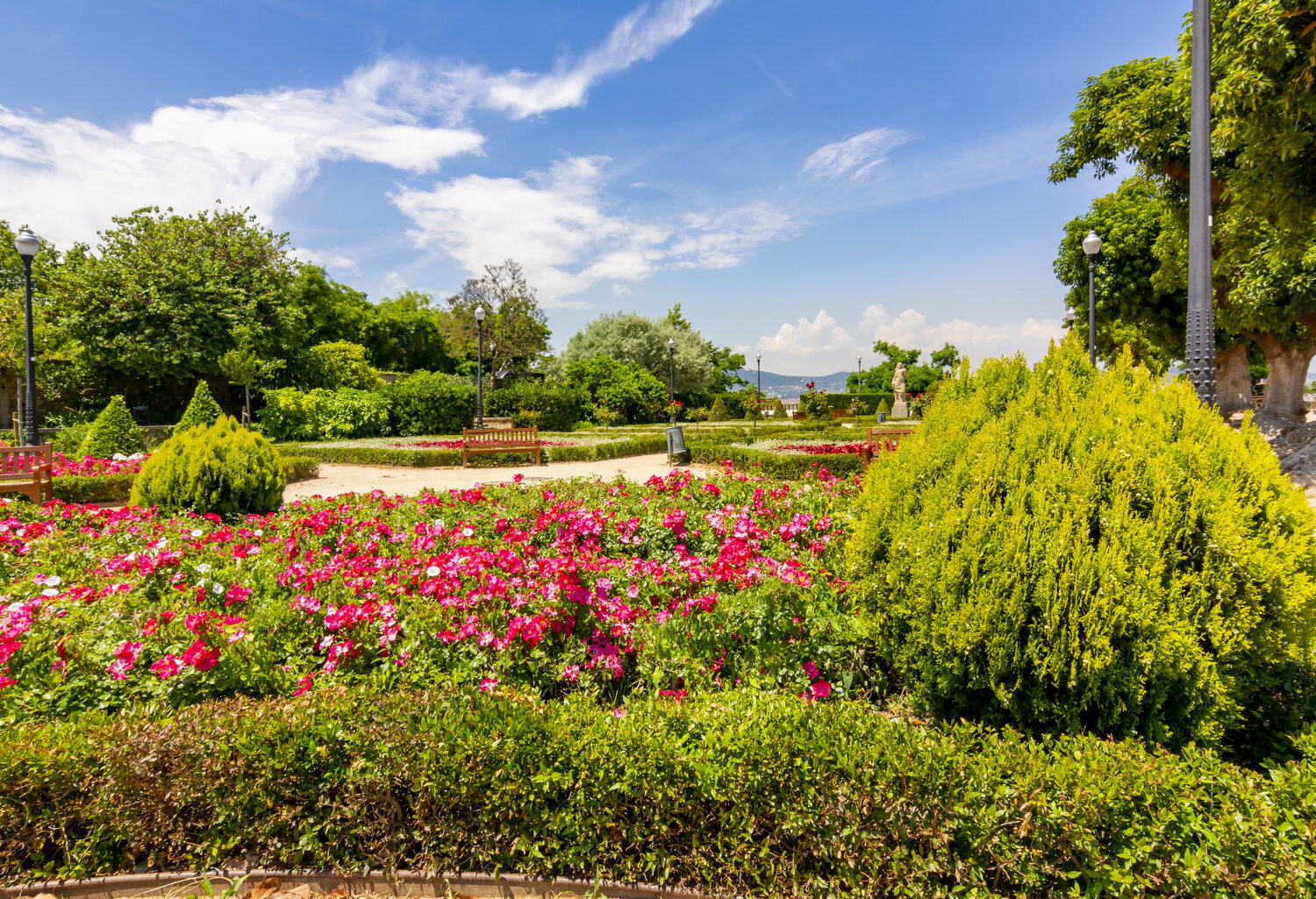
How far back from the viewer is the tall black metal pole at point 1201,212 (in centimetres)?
490

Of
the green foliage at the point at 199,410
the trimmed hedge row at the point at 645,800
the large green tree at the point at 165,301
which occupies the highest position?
the large green tree at the point at 165,301

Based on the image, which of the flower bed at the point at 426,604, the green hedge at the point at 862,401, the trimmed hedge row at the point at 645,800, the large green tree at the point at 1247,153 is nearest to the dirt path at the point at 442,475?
the flower bed at the point at 426,604

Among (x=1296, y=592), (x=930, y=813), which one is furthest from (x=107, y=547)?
(x=1296, y=592)

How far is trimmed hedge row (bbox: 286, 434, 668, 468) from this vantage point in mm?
12859

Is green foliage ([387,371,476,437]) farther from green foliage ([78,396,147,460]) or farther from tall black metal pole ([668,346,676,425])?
green foliage ([78,396,147,460])

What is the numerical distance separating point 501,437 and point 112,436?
23.9 feet

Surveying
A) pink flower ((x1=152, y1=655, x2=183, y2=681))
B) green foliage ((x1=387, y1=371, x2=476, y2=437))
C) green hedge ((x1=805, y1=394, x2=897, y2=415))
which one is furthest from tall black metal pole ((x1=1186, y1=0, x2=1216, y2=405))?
green hedge ((x1=805, y1=394, x2=897, y2=415))

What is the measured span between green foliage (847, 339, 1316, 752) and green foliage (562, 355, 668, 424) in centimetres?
2636

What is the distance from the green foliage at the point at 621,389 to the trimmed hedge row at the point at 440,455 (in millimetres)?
13733

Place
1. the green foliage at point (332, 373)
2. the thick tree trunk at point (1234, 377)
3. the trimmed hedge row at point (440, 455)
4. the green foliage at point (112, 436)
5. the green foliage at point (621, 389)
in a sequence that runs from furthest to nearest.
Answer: the green foliage at point (621, 389), the green foliage at point (332, 373), the thick tree trunk at point (1234, 377), the trimmed hedge row at point (440, 455), the green foliage at point (112, 436)

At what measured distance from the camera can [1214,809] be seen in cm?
175

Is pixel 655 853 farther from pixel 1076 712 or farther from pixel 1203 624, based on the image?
pixel 1203 624

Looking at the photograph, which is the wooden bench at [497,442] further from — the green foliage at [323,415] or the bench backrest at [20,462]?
the green foliage at [323,415]

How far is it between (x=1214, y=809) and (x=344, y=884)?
2.61 m
